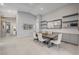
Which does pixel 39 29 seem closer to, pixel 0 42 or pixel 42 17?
pixel 42 17

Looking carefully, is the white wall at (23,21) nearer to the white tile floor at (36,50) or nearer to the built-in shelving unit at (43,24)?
the built-in shelving unit at (43,24)

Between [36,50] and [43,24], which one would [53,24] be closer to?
[43,24]

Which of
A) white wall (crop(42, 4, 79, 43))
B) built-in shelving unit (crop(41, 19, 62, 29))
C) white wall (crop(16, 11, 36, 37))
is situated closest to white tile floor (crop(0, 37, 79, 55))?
white wall (crop(42, 4, 79, 43))

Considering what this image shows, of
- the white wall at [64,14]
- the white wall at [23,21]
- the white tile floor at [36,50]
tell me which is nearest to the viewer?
the white tile floor at [36,50]

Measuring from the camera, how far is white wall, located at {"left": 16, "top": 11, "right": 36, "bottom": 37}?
5.80 m

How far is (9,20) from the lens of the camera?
5.83 m

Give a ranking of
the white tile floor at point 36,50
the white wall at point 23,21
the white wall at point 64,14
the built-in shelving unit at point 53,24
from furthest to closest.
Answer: the white wall at point 23,21, the built-in shelving unit at point 53,24, the white wall at point 64,14, the white tile floor at point 36,50

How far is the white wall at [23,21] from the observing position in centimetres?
580

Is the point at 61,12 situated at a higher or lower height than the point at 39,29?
higher

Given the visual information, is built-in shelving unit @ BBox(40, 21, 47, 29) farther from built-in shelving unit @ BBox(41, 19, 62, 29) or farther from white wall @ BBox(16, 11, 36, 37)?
white wall @ BBox(16, 11, 36, 37)

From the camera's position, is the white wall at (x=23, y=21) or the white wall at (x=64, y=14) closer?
the white wall at (x=64, y=14)

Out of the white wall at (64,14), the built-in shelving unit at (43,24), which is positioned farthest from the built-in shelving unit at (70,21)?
the built-in shelving unit at (43,24)
